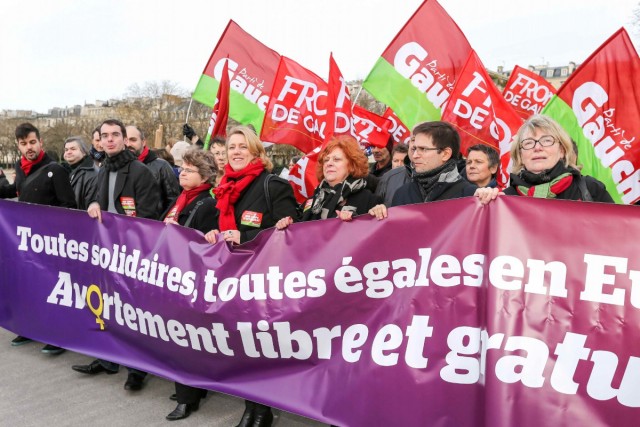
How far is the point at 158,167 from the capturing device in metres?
5.70

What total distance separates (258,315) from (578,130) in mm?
3513

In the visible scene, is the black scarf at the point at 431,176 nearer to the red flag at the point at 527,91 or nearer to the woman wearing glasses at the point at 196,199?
the woman wearing glasses at the point at 196,199

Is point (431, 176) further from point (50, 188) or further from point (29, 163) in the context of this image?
point (29, 163)

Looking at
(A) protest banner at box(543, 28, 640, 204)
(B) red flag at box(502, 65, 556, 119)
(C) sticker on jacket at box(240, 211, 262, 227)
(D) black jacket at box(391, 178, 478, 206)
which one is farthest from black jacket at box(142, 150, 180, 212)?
(B) red flag at box(502, 65, 556, 119)

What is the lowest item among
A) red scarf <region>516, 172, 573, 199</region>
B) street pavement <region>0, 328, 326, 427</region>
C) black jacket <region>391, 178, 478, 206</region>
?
street pavement <region>0, 328, 326, 427</region>

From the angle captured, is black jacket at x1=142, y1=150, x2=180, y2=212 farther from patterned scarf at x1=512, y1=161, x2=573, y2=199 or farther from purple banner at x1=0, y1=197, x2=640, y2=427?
patterned scarf at x1=512, y1=161, x2=573, y2=199

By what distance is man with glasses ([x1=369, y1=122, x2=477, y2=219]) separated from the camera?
3.27 metres

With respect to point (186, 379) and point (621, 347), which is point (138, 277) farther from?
point (621, 347)

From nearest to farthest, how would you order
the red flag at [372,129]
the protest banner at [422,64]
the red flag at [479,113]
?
1. the red flag at [479,113]
2. the protest banner at [422,64]
3. the red flag at [372,129]

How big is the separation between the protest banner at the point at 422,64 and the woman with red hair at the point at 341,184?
8.69 feet

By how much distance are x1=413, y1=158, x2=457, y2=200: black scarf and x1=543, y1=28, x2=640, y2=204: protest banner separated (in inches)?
90.6

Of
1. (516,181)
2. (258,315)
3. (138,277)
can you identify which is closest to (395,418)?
(258,315)

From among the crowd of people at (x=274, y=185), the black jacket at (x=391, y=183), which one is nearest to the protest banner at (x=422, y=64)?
the black jacket at (x=391, y=183)

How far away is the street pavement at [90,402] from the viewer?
3602mm
